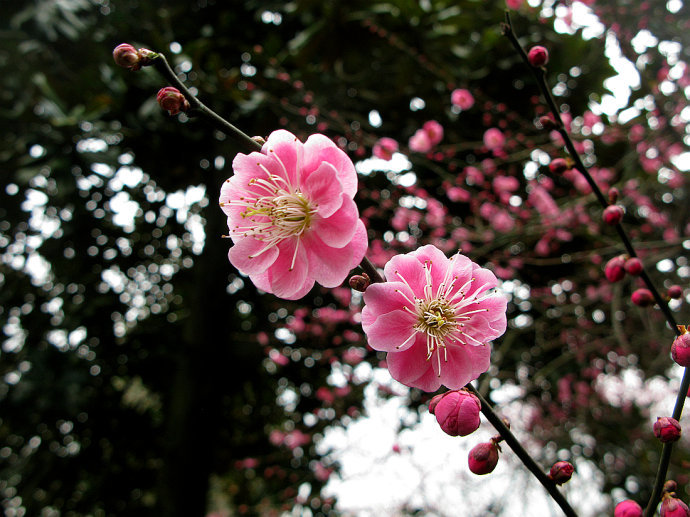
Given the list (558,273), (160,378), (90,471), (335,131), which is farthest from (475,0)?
(90,471)

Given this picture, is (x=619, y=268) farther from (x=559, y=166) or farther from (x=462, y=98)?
(x=462, y=98)

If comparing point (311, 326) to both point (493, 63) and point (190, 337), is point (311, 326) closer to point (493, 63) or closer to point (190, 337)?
point (190, 337)

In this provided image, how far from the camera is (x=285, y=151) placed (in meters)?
0.53

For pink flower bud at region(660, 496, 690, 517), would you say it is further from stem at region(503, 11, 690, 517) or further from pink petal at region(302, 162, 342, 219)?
pink petal at region(302, 162, 342, 219)

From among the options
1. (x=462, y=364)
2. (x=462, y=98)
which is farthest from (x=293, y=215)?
(x=462, y=98)

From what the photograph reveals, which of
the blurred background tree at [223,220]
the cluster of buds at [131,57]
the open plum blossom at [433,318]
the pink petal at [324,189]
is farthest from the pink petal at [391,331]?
the blurred background tree at [223,220]

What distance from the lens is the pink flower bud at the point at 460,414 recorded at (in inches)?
17.8

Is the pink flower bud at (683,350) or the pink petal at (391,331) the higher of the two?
the pink flower bud at (683,350)

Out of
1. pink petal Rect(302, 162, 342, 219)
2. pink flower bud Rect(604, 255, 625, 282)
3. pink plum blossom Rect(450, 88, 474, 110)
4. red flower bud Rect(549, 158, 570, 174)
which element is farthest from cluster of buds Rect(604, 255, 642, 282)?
pink plum blossom Rect(450, 88, 474, 110)

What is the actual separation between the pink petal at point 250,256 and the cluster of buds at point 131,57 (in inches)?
8.3

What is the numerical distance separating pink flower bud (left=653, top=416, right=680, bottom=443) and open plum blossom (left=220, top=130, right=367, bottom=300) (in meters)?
0.38

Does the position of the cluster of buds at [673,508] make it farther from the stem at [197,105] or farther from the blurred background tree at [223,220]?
the blurred background tree at [223,220]

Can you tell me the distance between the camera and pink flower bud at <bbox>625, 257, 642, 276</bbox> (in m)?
0.67

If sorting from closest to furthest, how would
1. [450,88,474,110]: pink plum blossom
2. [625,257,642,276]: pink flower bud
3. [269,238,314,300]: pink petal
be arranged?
[269,238,314,300]: pink petal < [625,257,642,276]: pink flower bud < [450,88,474,110]: pink plum blossom
